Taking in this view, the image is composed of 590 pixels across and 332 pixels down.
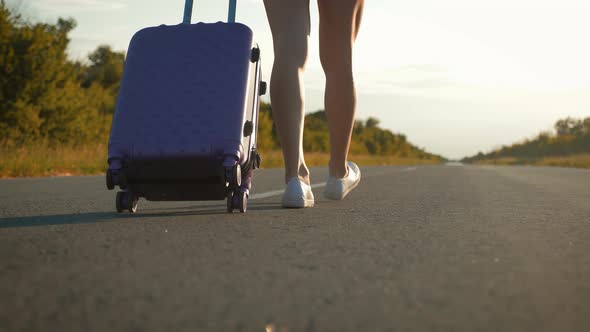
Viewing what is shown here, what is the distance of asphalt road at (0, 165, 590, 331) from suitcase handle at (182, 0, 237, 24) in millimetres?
1277

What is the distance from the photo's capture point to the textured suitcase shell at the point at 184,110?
9.61 ft

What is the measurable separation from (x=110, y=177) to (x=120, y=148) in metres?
0.17

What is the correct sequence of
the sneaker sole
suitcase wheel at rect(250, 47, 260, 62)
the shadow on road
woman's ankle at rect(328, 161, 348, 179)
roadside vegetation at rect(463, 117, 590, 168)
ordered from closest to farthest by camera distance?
the shadow on road
suitcase wheel at rect(250, 47, 260, 62)
the sneaker sole
woman's ankle at rect(328, 161, 348, 179)
roadside vegetation at rect(463, 117, 590, 168)

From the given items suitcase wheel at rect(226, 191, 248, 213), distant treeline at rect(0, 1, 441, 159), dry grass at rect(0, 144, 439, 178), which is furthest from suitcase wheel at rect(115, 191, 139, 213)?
distant treeline at rect(0, 1, 441, 159)

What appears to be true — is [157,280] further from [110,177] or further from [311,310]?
[110,177]

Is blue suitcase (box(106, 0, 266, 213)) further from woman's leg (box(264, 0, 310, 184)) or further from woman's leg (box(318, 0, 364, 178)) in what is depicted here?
woman's leg (box(318, 0, 364, 178))

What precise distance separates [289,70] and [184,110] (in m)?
0.70

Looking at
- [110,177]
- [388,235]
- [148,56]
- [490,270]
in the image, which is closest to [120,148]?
[110,177]

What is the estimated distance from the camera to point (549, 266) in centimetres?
175

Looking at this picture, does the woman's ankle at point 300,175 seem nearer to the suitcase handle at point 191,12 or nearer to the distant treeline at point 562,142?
the suitcase handle at point 191,12

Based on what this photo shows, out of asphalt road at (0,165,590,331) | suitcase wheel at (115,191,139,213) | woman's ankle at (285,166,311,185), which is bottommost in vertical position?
asphalt road at (0,165,590,331)

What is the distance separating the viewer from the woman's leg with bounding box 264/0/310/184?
344 centimetres

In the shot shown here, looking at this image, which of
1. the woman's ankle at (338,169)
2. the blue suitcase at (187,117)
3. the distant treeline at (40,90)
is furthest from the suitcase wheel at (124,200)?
the distant treeline at (40,90)

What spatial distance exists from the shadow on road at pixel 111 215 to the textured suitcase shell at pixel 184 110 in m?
0.13
